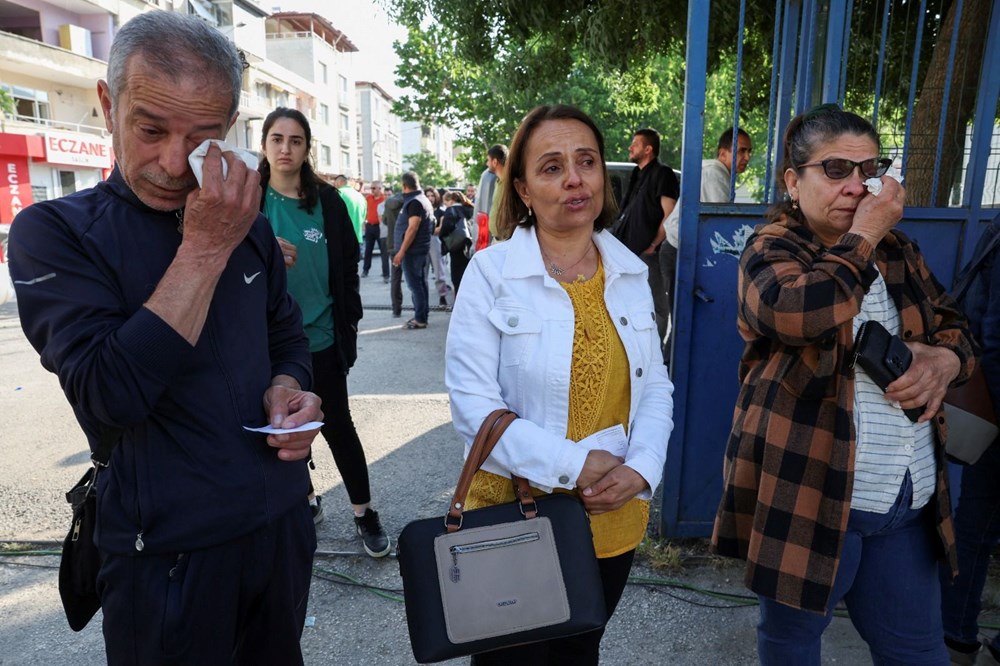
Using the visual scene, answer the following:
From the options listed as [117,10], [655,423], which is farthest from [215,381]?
[117,10]

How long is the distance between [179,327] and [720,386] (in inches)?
101

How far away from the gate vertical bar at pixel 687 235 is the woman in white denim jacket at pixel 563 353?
1131 millimetres

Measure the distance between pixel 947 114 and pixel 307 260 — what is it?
3323 mm

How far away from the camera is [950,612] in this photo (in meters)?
2.55

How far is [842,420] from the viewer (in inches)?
70.5

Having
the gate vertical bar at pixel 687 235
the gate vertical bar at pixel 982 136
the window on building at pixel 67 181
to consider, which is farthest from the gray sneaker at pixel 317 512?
the window on building at pixel 67 181

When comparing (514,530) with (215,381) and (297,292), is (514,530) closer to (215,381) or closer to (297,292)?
(215,381)

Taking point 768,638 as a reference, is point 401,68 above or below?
above

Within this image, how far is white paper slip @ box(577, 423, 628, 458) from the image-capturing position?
185cm

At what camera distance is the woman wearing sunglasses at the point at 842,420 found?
5.81ft

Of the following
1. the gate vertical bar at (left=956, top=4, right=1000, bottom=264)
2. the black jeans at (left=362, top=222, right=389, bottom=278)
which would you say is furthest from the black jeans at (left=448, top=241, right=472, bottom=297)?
the gate vertical bar at (left=956, top=4, right=1000, bottom=264)

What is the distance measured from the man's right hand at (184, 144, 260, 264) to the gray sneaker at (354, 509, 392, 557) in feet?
7.90

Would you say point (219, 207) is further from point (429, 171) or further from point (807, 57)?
point (429, 171)

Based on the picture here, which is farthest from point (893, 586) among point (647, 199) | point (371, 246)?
point (371, 246)
